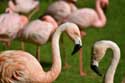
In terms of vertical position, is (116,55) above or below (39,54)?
above

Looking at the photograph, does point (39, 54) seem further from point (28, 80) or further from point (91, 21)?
point (28, 80)

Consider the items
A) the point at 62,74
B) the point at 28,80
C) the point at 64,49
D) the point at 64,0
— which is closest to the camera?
the point at 28,80

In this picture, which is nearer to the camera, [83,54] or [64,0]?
[83,54]

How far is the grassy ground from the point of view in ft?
29.1

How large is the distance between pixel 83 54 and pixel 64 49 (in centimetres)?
43

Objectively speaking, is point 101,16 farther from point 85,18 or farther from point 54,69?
point 54,69

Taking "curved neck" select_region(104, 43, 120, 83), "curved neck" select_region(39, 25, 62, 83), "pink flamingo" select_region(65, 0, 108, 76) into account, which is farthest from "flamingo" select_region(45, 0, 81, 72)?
"curved neck" select_region(104, 43, 120, 83)

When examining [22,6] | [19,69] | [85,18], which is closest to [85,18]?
[85,18]

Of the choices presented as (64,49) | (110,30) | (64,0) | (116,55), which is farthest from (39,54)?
(116,55)

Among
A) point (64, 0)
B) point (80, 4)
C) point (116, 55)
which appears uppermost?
point (116, 55)

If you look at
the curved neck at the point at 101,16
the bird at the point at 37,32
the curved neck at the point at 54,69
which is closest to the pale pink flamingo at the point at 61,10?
the curved neck at the point at 101,16

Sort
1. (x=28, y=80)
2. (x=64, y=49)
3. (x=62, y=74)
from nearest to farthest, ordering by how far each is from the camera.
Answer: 1. (x=28, y=80)
2. (x=62, y=74)
3. (x=64, y=49)

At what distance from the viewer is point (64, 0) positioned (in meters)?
11.0

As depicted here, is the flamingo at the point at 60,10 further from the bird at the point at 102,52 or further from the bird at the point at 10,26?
the bird at the point at 102,52
